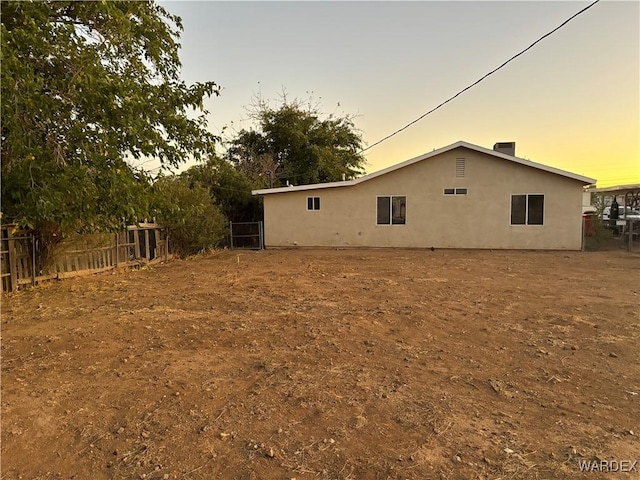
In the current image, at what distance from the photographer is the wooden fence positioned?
7969 mm

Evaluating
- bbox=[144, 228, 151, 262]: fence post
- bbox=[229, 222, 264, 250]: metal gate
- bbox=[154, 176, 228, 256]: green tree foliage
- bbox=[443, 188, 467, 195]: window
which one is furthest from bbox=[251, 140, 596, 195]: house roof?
bbox=[144, 228, 151, 262]: fence post

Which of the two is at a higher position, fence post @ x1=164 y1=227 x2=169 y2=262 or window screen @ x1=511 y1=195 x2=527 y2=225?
window screen @ x1=511 y1=195 x2=527 y2=225

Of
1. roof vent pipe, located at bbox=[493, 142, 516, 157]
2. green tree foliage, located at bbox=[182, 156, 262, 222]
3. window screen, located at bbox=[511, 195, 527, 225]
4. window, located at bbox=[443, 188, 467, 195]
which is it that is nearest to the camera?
window screen, located at bbox=[511, 195, 527, 225]

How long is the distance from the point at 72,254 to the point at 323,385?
8.56 meters

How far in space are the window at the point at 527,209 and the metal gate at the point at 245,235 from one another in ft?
34.9

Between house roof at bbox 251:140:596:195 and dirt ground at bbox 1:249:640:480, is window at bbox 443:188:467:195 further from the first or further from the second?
dirt ground at bbox 1:249:640:480

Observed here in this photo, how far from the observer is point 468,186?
15.3m

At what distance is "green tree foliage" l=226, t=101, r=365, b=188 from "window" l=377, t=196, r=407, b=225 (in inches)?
346

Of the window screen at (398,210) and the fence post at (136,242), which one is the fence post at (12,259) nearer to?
the fence post at (136,242)

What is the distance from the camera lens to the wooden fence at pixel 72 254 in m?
7.97

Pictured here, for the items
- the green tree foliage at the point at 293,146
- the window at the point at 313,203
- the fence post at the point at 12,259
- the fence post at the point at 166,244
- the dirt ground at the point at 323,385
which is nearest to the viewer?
the dirt ground at the point at 323,385

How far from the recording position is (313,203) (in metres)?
16.5

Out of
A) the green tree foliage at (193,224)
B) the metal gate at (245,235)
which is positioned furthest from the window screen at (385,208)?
the green tree foliage at (193,224)

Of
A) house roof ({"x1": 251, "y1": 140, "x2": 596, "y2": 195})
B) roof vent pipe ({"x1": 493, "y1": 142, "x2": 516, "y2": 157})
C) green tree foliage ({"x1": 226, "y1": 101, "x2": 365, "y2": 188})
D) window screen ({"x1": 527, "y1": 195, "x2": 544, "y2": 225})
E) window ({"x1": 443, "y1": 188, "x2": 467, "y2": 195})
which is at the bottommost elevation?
window screen ({"x1": 527, "y1": 195, "x2": 544, "y2": 225})
